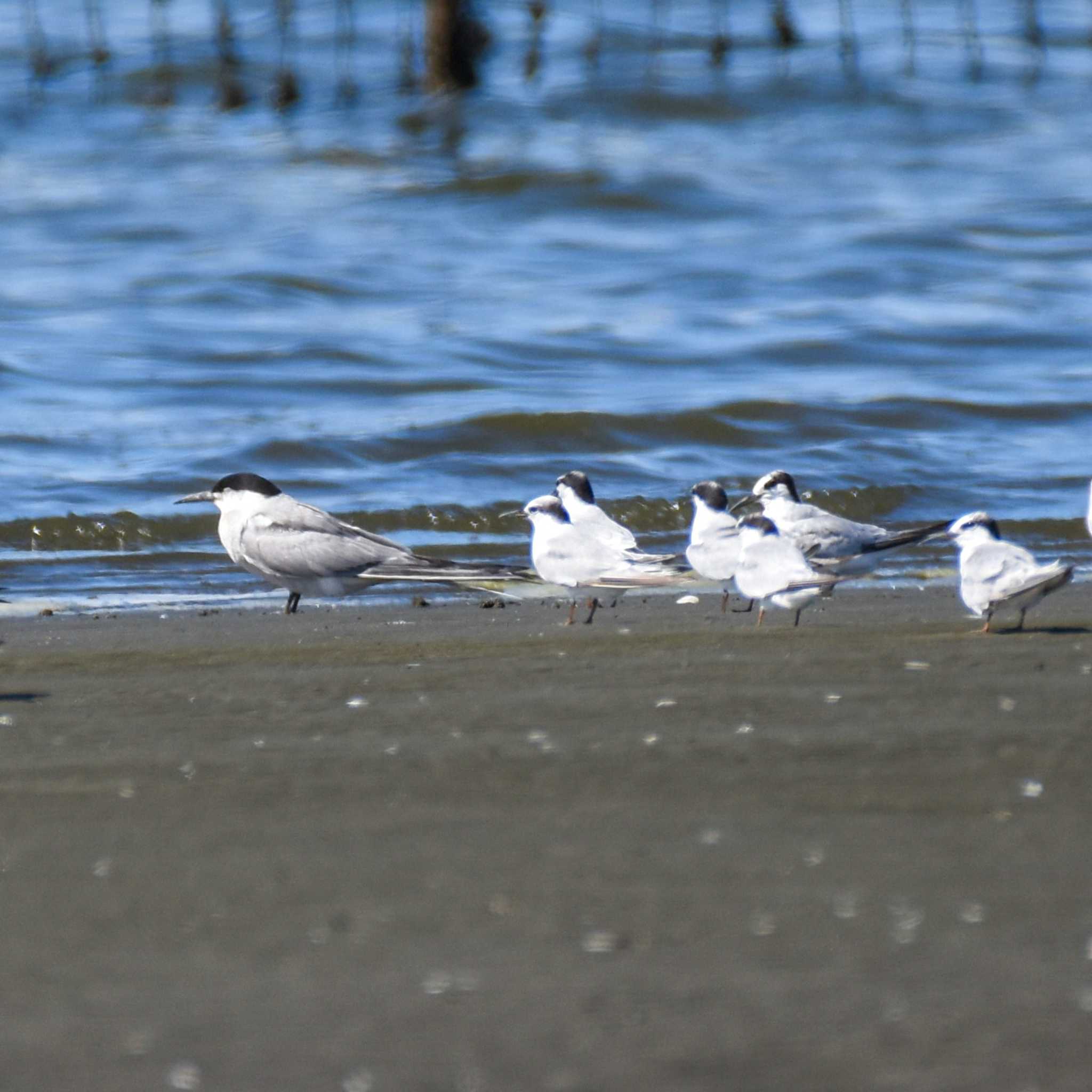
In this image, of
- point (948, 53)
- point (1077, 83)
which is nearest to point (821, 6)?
point (948, 53)

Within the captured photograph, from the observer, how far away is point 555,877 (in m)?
2.80

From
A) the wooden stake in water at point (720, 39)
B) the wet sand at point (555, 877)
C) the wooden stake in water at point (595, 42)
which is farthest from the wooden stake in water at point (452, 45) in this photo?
the wet sand at point (555, 877)

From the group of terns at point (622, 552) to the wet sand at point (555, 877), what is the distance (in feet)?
2.97

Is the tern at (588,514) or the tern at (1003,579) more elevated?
the tern at (1003,579)

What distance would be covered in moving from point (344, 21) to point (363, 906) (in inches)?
1101

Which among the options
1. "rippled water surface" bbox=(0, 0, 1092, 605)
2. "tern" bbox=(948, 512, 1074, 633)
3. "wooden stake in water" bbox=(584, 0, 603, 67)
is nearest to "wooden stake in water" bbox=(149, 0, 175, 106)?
"rippled water surface" bbox=(0, 0, 1092, 605)

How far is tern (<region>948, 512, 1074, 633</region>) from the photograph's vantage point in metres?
5.06

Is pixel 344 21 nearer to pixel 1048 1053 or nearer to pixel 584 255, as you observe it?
pixel 584 255

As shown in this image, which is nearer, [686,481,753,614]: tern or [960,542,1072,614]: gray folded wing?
[960,542,1072,614]: gray folded wing

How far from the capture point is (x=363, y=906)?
8.81 feet

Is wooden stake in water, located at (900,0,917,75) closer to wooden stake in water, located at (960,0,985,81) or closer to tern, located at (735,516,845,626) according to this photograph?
wooden stake in water, located at (960,0,985,81)

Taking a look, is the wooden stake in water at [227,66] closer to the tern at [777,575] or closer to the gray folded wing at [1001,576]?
the tern at [777,575]

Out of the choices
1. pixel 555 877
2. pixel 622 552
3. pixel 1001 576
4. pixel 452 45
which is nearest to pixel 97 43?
pixel 452 45

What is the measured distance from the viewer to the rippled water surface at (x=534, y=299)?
941 centimetres
